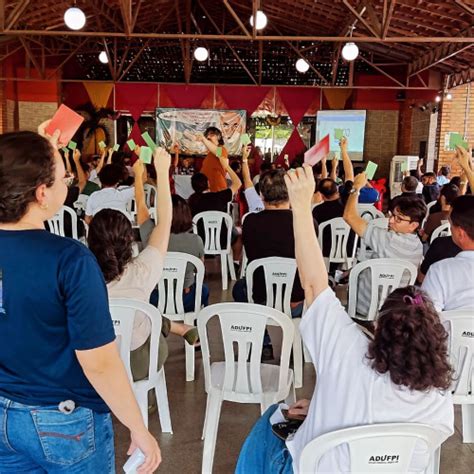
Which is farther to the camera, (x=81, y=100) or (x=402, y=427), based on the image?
(x=81, y=100)

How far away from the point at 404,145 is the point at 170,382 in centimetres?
1186

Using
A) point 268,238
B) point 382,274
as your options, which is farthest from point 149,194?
point 382,274

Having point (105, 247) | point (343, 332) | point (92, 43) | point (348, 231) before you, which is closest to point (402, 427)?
point (343, 332)

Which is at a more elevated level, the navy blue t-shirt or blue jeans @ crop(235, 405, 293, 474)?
the navy blue t-shirt

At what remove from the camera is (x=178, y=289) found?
363cm

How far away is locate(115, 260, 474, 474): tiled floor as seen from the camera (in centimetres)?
265

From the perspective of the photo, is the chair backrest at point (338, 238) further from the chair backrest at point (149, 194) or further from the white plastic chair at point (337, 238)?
the chair backrest at point (149, 194)

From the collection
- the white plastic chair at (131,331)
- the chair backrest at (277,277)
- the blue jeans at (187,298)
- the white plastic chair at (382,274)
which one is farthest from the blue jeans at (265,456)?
the blue jeans at (187,298)

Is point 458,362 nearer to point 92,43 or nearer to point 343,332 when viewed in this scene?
point 343,332

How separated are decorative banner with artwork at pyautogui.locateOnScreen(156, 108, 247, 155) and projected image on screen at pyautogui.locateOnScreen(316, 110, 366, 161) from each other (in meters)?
1.94

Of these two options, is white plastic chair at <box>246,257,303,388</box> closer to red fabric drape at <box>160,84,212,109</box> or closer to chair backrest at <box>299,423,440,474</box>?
chair backrest at <box>299,423,440,474</box>

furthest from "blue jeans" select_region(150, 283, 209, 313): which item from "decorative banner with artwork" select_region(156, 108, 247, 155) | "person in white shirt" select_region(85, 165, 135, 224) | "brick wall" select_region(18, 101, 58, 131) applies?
"brick wall" select_region(18, 101, 58, 131)

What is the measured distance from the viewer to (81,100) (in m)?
14.8

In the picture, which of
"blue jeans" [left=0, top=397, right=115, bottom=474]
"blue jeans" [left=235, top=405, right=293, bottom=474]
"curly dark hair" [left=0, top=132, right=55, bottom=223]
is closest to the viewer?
"curly dark hair" [left=0, top=132, right=55, bottom=223]
